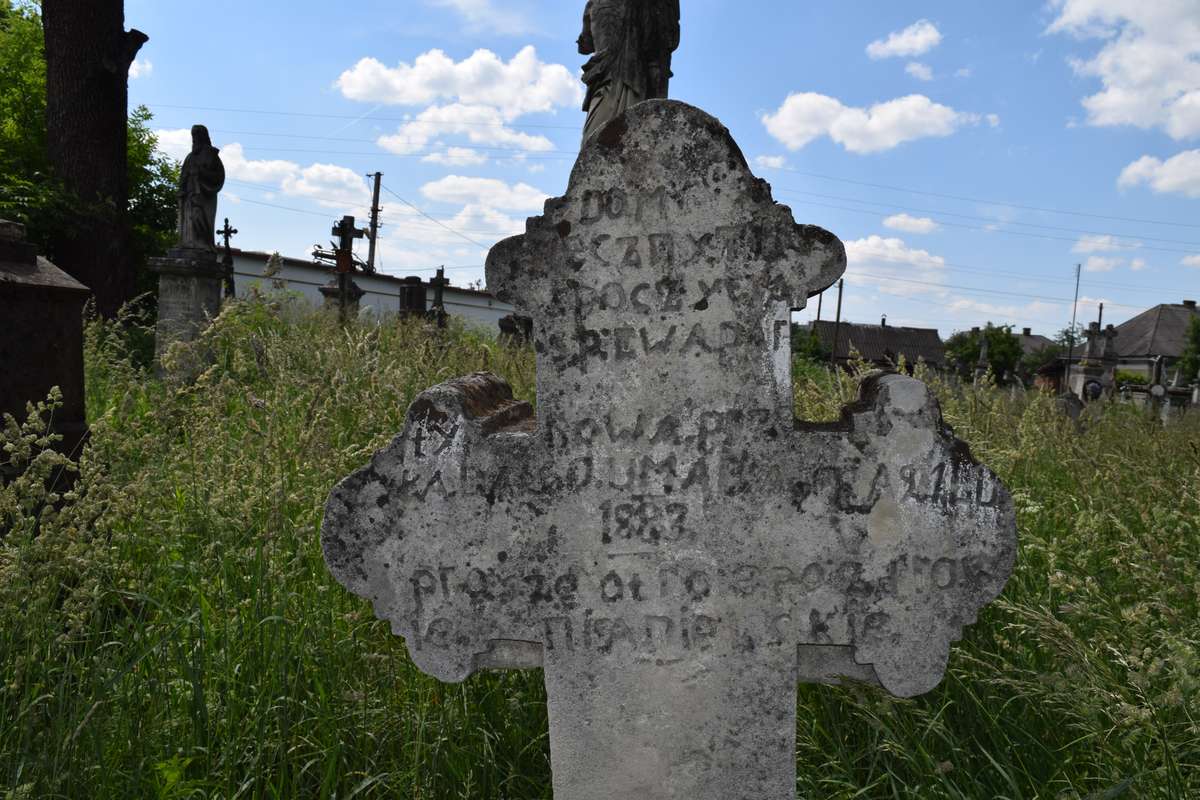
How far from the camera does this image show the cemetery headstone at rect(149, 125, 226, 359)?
8.71 meters

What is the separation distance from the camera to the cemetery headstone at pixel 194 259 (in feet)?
28.6

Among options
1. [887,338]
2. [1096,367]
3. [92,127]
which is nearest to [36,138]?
[92,127]

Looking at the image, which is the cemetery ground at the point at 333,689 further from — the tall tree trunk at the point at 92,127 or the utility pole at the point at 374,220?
the utility pole at the point at 374,220

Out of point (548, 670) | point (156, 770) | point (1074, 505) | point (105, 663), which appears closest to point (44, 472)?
point (105, 663)

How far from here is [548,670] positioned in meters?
1.87

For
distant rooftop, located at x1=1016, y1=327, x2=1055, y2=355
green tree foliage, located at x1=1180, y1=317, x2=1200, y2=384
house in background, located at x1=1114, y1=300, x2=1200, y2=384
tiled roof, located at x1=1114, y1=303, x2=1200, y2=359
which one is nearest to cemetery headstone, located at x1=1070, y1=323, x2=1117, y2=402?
green tree foliage, located at x1=1180, y1=317, x2=1200, y2=384

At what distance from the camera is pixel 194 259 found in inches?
345

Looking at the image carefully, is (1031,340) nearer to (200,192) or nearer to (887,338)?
(887,338)

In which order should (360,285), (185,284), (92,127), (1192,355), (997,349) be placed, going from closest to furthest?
(185,284) → (92,127) → (360,285) → (1192,355) → (997,349)

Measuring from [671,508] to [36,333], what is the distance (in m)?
2.89

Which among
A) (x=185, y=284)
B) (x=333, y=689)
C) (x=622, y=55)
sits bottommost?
(x=333, y=689)

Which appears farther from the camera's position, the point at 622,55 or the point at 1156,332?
the point at 1156,332

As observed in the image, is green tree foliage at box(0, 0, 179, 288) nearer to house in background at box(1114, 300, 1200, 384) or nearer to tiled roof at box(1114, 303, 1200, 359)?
house in background at box(1114, 300, 1200, 384)

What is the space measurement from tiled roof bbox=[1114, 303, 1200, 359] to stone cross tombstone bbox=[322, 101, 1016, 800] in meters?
61.1
